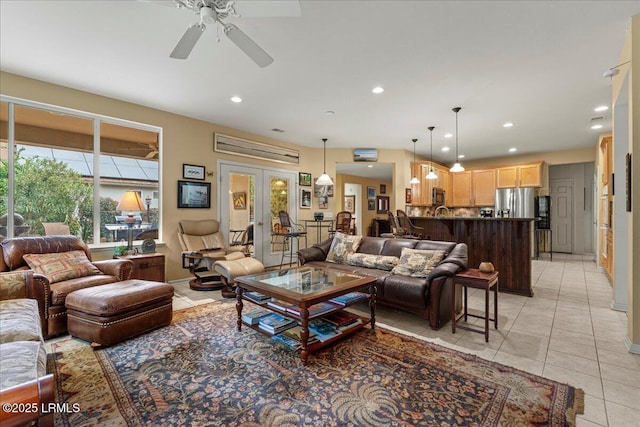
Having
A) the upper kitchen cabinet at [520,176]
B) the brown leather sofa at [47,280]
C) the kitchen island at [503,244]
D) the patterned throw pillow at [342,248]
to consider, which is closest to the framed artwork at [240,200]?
the patterned throw pillow at [342,248]

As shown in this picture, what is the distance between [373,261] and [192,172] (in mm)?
3399

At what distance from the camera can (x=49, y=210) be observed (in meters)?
3.70

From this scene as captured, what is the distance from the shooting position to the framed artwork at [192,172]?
4.86m

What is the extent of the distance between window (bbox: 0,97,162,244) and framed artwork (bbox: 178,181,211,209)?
1.17 feet

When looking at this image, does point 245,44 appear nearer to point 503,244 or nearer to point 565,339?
point 565,339

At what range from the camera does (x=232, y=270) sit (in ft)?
12.4

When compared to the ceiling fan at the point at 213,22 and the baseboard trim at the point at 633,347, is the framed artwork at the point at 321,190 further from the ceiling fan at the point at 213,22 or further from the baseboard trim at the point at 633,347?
the baseboard trim at the point at 633,347

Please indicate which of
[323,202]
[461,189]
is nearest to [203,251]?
[323,202]

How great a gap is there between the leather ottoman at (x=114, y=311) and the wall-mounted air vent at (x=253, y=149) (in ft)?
10.6

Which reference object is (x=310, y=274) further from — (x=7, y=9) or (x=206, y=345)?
(x=7, y=9)

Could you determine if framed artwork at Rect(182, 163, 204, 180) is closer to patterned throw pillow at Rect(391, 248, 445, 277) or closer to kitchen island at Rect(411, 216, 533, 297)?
patterned throw pillow at Rect(391, 248, 445, 277)

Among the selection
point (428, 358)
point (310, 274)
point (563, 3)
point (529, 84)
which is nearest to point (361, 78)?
point (563, 3)

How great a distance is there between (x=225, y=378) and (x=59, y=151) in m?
3.85

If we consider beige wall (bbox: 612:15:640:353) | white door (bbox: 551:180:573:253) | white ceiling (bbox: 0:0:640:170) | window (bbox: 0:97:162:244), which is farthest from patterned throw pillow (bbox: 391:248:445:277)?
white door (bbox: 551:180:573:253)
